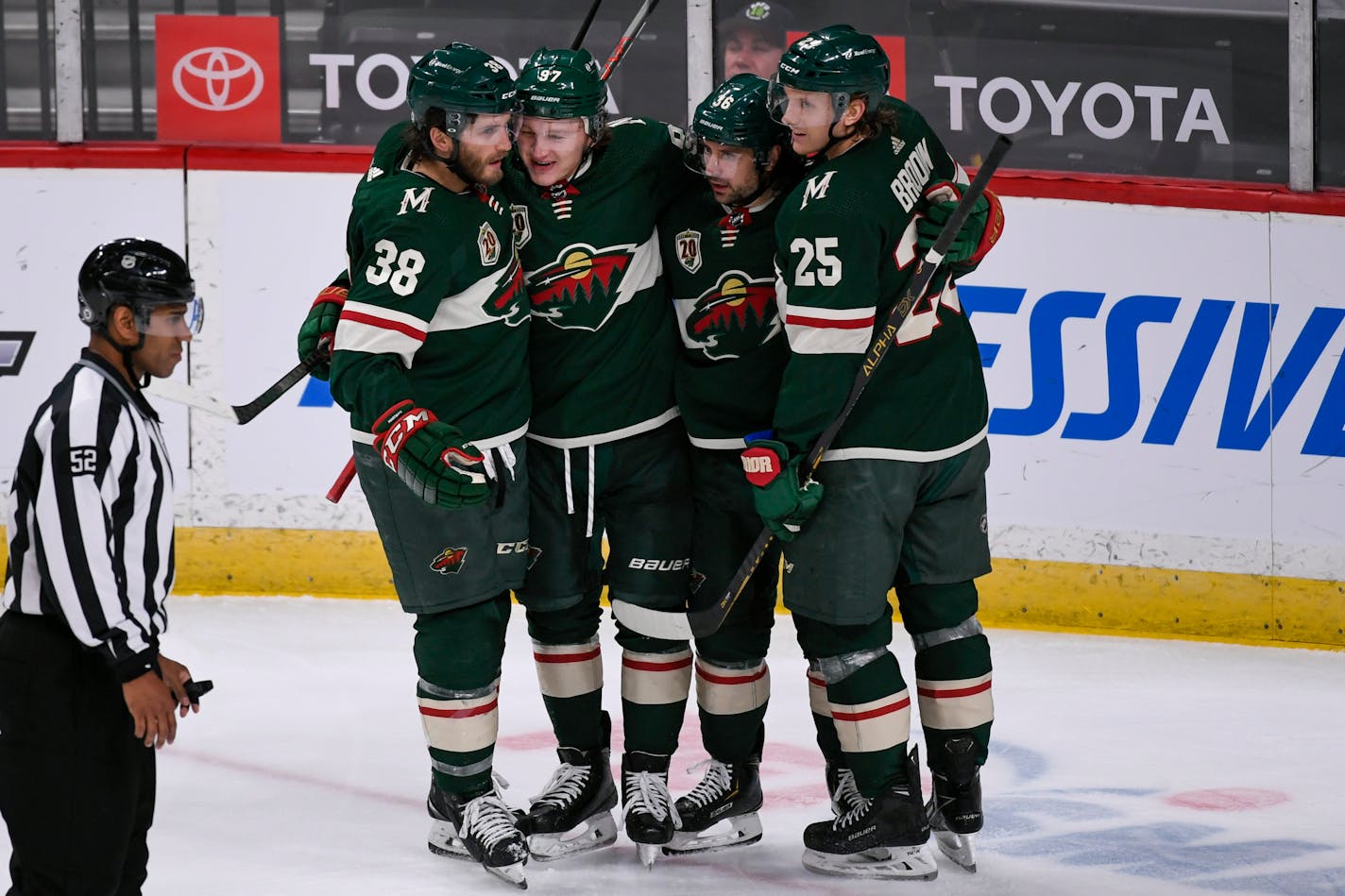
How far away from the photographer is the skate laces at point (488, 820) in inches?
115

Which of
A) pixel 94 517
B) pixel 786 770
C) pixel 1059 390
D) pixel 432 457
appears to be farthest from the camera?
pixel 1059 390

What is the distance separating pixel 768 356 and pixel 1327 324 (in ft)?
6.69

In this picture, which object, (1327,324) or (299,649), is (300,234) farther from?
(1327,324)

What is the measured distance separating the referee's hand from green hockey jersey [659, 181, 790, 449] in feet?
3.92

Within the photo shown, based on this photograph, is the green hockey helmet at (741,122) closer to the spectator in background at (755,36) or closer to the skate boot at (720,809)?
the skate boot at (720,809)

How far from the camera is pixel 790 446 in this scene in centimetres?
288

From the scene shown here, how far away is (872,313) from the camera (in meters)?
2.80

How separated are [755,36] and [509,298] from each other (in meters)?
2.14

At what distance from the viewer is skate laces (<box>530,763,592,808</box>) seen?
10.3ft

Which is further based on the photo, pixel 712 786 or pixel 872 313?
pixel 712 786

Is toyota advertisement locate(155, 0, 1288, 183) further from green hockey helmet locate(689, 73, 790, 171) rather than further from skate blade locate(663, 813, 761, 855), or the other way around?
skate blade locate(663, 813, 761, 855)

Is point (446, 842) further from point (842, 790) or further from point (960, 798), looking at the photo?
point (960, 798)

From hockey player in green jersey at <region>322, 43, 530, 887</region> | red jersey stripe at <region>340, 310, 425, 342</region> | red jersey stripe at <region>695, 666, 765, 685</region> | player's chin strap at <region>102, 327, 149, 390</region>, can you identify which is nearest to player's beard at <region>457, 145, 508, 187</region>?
hockey player in green jersey at <region>322, 43, 530, 887</region>

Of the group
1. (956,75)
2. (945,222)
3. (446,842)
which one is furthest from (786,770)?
(956,75)
